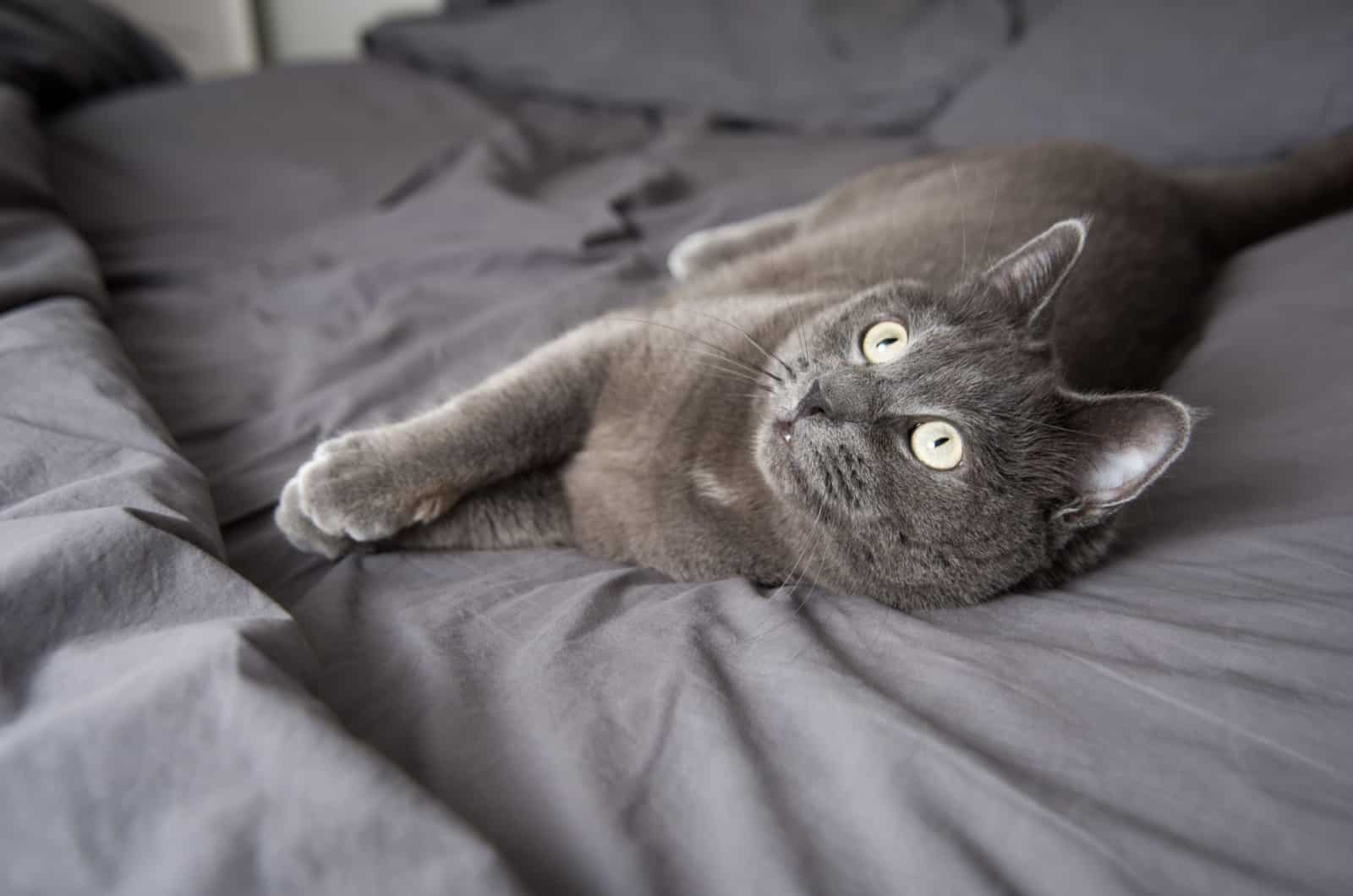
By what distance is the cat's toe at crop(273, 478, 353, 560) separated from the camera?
40.3 inches

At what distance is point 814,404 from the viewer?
3.17ft

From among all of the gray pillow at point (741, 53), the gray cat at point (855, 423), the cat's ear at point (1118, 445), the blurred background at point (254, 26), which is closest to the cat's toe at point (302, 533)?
the gray cat at point (855, 423)

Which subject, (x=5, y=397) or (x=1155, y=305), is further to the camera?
(x=1155, y=305)

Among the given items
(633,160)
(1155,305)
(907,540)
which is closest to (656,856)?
(907,540)

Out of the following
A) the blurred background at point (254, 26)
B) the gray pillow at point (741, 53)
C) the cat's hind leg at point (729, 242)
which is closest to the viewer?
the cat's hind leg at point (729, 242)

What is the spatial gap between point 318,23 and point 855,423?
14.0ft

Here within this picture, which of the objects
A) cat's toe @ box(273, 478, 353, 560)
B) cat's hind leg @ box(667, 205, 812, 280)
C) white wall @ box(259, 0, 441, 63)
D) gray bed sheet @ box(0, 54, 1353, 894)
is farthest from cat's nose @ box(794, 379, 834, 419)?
white wall @ box(259, 0, 441, 63)

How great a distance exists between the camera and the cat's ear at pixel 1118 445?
34.0 inches

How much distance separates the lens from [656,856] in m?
0.62

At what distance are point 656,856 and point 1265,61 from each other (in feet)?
6.75

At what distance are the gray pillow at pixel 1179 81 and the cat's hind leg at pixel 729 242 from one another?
0.69 metres

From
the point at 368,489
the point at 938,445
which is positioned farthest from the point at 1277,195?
the point at 368,489

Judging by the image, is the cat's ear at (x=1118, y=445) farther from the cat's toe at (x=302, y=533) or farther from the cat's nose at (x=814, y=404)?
the cat's toe at (x=302, y=533)

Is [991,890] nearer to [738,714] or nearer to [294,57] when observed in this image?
[738,714]
